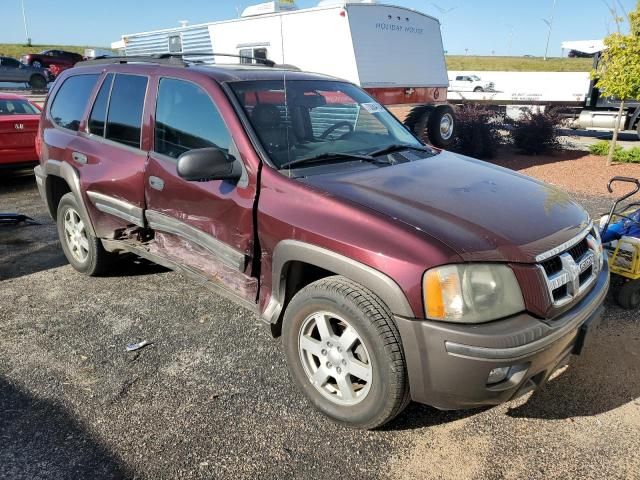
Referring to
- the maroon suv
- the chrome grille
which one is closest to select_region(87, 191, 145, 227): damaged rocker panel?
the maroon suv

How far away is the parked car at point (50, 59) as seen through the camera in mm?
32094

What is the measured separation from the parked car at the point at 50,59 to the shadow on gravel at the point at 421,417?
114 ft

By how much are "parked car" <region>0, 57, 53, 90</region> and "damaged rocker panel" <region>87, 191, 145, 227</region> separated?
29619mm

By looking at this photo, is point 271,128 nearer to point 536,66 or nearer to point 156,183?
point 156,183

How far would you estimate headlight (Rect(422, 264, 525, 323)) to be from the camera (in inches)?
88.8

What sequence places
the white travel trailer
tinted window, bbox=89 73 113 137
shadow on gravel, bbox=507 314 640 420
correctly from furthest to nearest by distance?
the white travel trailer, tinted window, bbox=89 73 113 137, shadow on gravel, bbox=507 314 640 420

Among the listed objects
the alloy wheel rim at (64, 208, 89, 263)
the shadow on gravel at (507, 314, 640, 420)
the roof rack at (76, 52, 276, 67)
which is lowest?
the shadow on gravel at (507, 314, 640, 420)

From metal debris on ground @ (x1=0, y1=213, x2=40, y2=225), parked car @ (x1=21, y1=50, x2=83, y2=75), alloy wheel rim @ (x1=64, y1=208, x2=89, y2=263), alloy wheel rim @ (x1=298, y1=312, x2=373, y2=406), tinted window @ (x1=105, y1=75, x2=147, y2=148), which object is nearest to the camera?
alloy wheel rim @ (x1=298, y1=312, x2=373, y2=406)

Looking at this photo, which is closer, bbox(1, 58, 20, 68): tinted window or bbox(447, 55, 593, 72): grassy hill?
bbox(1, 58, 20, 68): tinted window

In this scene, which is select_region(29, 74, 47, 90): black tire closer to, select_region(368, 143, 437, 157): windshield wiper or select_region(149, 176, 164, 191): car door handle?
select_region(149, 176, 164, 191): car door handle

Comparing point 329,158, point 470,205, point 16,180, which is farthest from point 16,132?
point 470,205

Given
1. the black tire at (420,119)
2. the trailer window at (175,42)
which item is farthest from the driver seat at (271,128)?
the trailer window at (175,42)

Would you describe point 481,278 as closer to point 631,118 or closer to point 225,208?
point 225,208

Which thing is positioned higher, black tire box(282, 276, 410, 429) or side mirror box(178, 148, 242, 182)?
side mirror box(178, 148, 242, 182)
